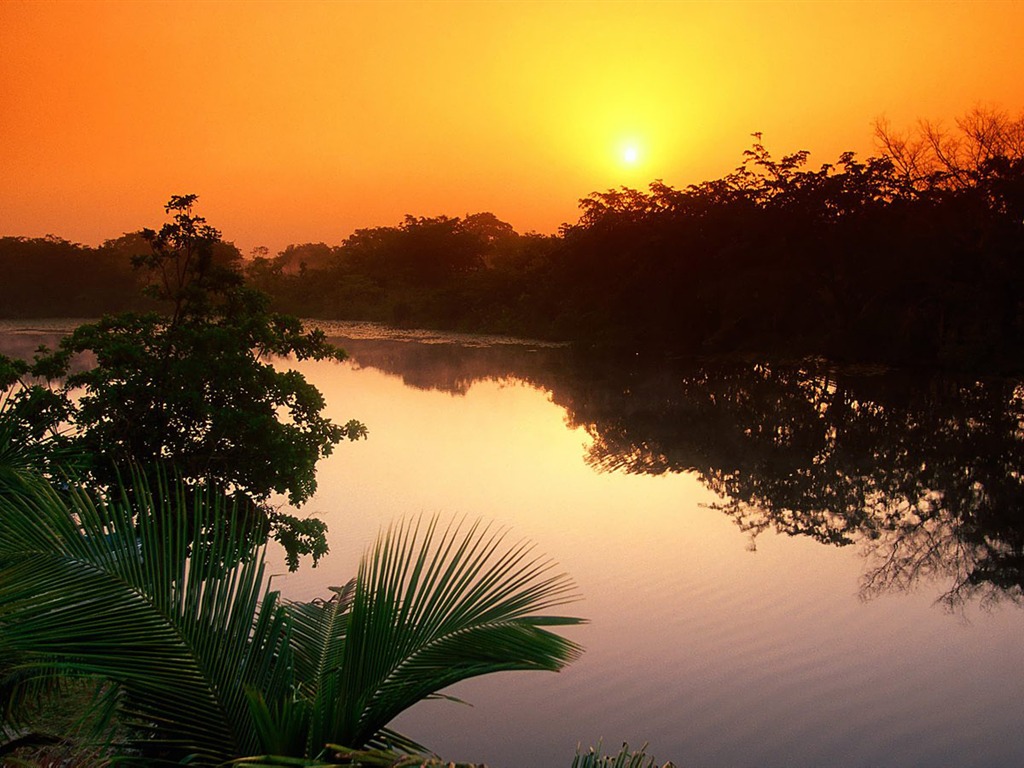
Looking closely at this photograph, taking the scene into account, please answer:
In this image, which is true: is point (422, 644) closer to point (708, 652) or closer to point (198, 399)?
point (708, 652)

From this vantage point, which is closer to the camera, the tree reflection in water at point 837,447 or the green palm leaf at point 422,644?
the green palm leaf at point 422,644

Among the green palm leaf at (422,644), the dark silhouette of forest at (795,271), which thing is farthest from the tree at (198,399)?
the dark silhouette of forest at (795,271)

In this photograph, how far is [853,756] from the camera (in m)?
6.09

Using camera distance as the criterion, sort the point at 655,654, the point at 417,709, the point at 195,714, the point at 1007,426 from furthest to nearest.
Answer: the point at 1007,426
the point at 655,654
the point at 417,709
the point at 195,714

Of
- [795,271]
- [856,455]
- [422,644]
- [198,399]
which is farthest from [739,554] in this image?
[795,271]

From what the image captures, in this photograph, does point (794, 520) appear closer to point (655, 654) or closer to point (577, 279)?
point (655, 654)

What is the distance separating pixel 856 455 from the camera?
1580 centimetres

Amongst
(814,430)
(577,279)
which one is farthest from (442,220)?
(814,430)

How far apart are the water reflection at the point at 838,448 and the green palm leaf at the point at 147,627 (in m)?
7.48

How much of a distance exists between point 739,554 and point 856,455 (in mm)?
6259

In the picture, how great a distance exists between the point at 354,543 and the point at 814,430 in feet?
33.6

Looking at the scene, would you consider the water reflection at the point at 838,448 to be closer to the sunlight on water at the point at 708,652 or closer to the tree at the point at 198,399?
the sunlight on water at the point at 708,652

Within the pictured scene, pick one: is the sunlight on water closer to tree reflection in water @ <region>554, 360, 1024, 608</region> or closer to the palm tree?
tree reflection in water @ <region>554, 360, 1024, 608</region>

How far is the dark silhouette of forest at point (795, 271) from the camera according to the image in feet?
87.0
